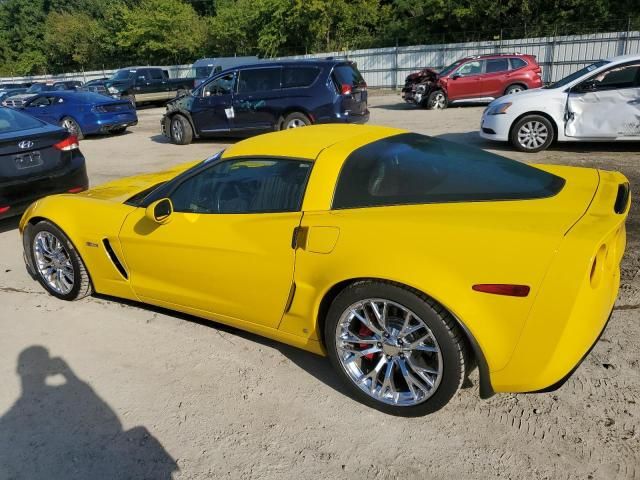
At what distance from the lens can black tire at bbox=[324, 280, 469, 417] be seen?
2.37 metres

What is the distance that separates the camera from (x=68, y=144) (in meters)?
6.31

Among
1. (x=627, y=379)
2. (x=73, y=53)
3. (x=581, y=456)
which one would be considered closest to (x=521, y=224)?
(x=581, y=456)

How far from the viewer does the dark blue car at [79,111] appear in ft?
45.0

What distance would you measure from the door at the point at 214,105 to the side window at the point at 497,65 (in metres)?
8.86

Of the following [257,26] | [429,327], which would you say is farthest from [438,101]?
[257,26]

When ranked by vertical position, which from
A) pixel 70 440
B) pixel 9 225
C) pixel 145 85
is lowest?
pixel 70 440

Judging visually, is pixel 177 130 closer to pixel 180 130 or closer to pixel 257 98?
pixel 180 130

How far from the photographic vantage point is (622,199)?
2.73 m

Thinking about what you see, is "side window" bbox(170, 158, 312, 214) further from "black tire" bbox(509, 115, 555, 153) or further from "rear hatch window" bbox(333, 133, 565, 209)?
"black tire" bbox(509, 115, 555, 153)

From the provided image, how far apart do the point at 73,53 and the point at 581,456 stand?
213 feet

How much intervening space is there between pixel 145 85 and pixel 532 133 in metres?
19.3

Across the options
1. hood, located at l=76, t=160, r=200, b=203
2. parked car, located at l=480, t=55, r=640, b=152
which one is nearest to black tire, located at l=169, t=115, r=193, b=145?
parked car, located at l=480, t=55, r=640, b=152

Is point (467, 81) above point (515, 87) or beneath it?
above

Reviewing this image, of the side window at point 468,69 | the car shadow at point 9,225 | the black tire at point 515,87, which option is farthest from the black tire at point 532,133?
the side window at point 468,69
